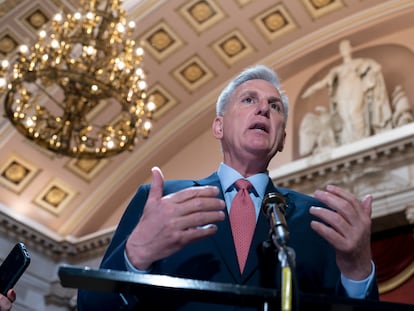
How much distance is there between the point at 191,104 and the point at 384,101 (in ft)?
11.4

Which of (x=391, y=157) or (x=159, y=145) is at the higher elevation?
(x=159, y=145)

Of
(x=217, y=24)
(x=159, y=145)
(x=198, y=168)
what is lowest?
(x=198, y=168)

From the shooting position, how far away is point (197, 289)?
1106 millimetres

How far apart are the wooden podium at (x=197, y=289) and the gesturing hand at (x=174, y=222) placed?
0.49 ft

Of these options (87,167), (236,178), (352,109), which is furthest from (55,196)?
(236,178)

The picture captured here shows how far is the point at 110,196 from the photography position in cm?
1101

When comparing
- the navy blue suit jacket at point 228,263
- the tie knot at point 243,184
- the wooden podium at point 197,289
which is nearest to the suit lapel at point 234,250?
the navy blue suit jacket at point 228,263

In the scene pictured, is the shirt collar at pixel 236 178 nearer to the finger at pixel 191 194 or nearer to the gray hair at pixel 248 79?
the gray hair at pixel 248 79

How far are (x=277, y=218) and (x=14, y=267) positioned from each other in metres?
0.68

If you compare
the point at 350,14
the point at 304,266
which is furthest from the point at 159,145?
the point at 304,266

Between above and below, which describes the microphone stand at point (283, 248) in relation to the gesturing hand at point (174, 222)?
below

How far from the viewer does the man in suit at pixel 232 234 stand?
1.30 meters

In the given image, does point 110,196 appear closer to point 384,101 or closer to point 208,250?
point 384,101

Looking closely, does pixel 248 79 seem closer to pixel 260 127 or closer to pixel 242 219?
pixel 260 127
